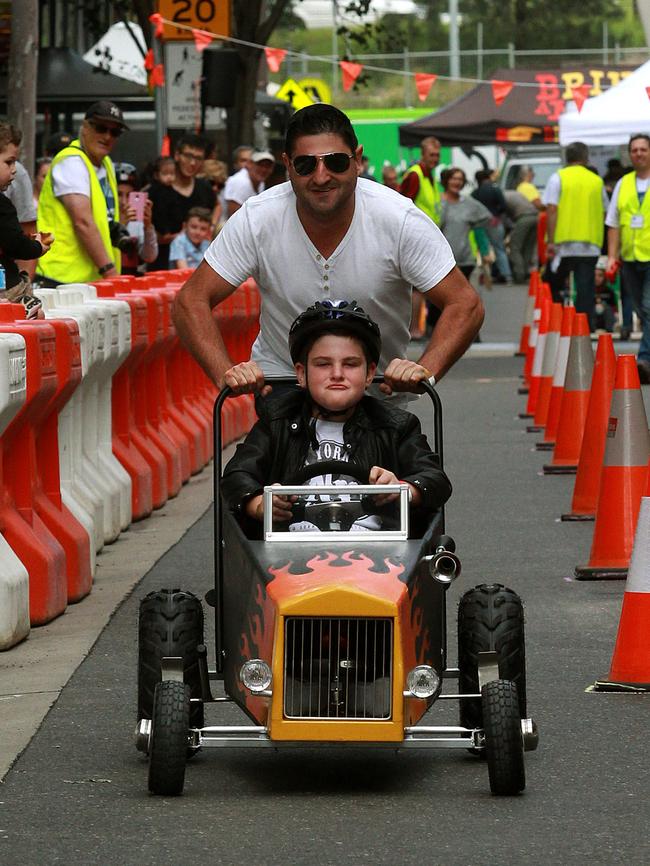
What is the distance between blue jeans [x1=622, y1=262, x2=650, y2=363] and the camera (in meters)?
18.5

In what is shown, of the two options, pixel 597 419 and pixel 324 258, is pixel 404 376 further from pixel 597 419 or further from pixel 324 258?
pixel 597 419

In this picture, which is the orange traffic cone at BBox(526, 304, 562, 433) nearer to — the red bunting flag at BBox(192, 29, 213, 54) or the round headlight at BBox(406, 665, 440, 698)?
the red bunting flag at BBox(192, 29, 213, 54)

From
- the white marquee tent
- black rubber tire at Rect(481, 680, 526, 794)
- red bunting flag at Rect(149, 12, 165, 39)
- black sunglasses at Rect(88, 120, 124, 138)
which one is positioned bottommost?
black rubber tire at Rect(481, 680, 526, 794)

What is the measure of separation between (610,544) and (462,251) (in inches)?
644

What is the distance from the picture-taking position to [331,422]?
5992 mm

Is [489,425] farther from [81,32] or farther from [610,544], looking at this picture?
[81,32]

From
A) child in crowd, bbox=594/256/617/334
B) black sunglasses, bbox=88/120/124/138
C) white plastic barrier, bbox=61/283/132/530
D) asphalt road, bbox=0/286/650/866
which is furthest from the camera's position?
child in crowd, bbox=594/256/617/334

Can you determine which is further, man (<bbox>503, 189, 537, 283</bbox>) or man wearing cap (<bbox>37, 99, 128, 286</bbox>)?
man (<bbox>503, 189, 537, 283</bbox>)

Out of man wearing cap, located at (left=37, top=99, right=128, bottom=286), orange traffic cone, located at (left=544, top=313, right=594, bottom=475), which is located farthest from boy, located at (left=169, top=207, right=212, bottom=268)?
orange traffic cone, located at (left=544, top=313, right=594, bottom=475)

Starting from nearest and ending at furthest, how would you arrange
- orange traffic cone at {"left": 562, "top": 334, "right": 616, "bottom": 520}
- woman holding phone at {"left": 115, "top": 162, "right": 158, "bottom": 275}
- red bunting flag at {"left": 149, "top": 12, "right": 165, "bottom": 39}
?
orange traffic cone at {"left": 562, "top": 334, "right": 616, "bottom": 520} < woman holding phone at {"left": 115, "top": 162, "right": 158, "bottom": 275} < red bunting flag at {"left": 149, "top": 12, "right": 165, "bottom": 39}

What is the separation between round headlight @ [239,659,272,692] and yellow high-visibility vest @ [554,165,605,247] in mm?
17711

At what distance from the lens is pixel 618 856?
491 centimetres

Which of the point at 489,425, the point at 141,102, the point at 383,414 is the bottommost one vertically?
the point at 489,425

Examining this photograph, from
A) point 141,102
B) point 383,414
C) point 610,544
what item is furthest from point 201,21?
point 383,414
